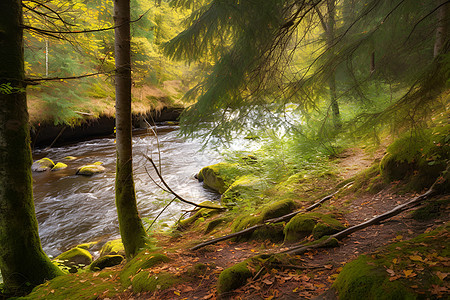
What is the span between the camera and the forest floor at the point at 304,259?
8.00ft

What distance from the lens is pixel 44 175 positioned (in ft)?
35.5

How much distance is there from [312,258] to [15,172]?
401 cm

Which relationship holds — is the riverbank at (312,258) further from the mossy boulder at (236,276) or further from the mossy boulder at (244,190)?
the mossy boulder at (244,190)

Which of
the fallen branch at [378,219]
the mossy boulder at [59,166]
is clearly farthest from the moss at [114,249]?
the mossy boulder at [59,166]

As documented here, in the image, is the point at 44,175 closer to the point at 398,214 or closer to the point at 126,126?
the point at 126,126

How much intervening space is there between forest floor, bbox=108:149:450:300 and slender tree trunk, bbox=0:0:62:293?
1.60 metres

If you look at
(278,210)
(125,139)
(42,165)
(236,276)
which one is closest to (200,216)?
(278,210)

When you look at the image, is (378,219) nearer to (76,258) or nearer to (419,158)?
(419,158)

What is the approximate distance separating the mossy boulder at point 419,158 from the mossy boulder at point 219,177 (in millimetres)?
4172

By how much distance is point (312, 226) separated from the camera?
11.6ft

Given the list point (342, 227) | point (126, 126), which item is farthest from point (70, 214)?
point (342, 227)

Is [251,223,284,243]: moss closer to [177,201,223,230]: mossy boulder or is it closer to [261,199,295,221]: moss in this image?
[261,199,295,221]: moss

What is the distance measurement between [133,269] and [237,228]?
1.89 meters

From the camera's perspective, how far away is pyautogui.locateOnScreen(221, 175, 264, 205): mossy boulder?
6.32m
